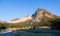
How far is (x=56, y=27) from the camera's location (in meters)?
118

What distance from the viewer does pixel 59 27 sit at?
117 metres

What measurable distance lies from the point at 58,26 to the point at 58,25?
72cm

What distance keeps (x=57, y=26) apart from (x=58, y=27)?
157cm

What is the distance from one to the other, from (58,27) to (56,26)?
230 centimetres

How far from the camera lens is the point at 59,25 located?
119438mm

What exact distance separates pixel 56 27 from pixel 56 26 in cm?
172

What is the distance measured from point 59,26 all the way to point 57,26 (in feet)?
4.00

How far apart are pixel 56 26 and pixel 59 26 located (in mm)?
1977

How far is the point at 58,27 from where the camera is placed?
387 feet

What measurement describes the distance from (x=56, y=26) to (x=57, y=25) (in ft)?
2.74

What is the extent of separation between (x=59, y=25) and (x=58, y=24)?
2.38 metres

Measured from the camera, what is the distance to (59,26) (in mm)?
118750

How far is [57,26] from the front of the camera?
391 feet

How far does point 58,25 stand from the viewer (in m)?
120
